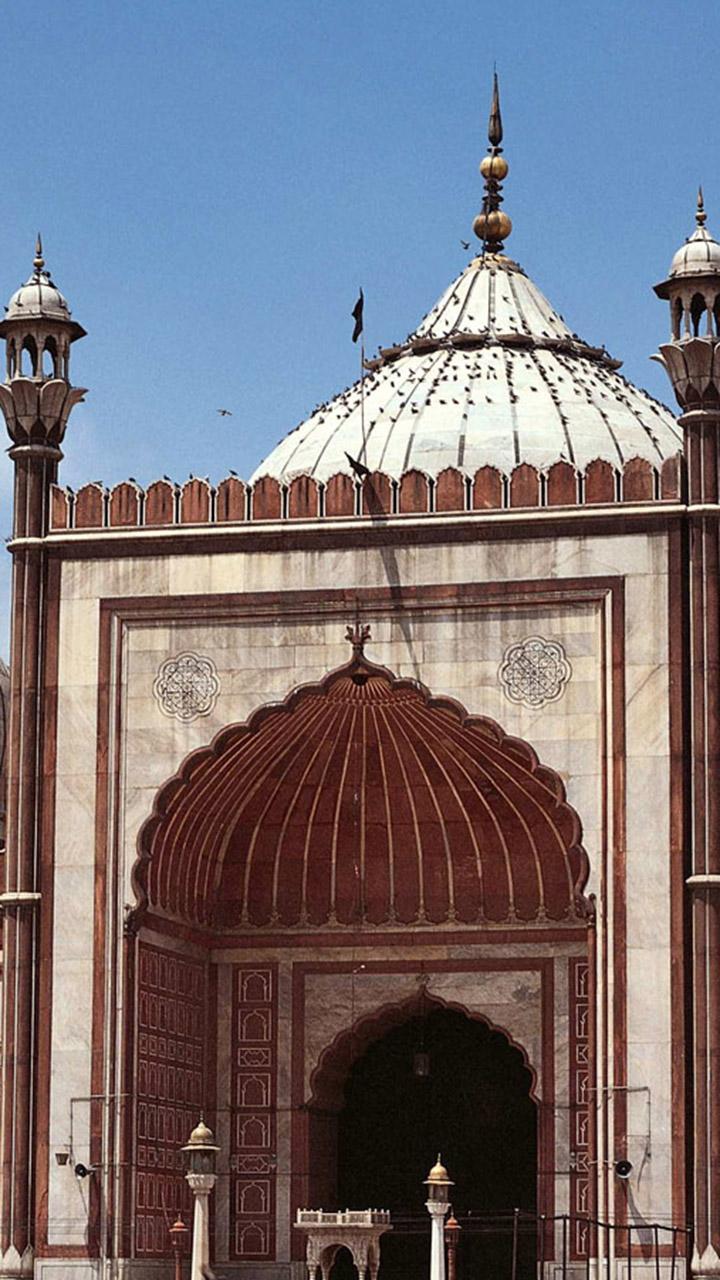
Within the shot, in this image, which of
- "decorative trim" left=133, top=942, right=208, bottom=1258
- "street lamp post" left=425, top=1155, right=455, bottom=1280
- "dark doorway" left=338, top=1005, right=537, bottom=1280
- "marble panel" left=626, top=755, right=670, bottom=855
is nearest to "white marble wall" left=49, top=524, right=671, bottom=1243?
"marble panel" left=626, top=755, right=670, bottom=855

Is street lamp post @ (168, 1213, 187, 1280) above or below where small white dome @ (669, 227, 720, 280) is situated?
below

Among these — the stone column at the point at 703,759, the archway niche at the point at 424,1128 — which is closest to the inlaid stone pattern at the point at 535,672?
the stone column at the point at 703,759

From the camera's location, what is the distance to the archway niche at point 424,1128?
26.8 meters

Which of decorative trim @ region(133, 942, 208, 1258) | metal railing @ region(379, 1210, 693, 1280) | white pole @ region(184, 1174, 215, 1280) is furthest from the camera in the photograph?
decorative trim @ region(133, 942, 208, 1258)

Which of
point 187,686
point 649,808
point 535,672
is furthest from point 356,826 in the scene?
point 649,808

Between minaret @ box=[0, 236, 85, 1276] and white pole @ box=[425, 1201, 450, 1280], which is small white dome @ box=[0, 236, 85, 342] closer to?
minaret @ box=[0, 236, 85, 1276]

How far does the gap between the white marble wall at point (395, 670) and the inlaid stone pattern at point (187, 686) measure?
0.29 feet

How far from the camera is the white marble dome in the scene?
2773 centimetres

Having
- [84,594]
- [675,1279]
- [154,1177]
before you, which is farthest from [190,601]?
[675,1279]

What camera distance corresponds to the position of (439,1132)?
89.0 ft

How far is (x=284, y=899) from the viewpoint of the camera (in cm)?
2677

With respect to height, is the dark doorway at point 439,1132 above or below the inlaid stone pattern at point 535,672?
below

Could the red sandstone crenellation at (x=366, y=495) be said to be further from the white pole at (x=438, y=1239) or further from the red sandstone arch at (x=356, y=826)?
the white pole at (x=438, y=1239)

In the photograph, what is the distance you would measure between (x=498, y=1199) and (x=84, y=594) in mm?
6838
